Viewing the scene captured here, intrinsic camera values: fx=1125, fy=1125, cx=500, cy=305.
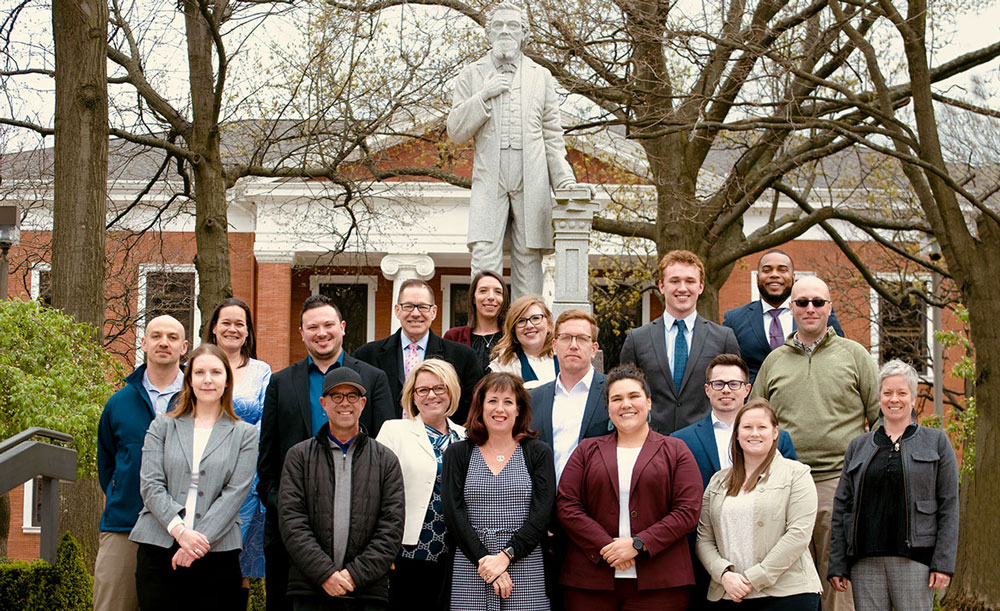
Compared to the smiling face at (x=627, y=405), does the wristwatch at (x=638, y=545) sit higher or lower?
lower

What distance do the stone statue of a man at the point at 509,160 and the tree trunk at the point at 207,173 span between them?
19.9ft

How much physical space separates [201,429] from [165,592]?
868mm

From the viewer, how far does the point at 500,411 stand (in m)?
5.85

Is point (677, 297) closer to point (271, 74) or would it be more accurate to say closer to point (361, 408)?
point (361, 408)

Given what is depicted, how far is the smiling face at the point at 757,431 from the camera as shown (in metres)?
5.82

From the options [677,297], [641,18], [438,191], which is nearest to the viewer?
[677,297]

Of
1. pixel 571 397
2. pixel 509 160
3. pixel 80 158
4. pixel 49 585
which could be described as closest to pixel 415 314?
pixel 571 397

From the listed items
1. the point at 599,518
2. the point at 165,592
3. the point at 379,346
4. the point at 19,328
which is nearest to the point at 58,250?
the point at 19,328

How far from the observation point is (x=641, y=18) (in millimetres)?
13148

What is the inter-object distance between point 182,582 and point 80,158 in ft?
22.2

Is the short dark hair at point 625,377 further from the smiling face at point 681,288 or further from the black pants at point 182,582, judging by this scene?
the black pants at point 182,582

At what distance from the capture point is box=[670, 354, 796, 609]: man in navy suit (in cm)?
620

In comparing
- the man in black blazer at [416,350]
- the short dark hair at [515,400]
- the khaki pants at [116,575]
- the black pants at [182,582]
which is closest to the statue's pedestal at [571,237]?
the man in black blazer at [416,350]

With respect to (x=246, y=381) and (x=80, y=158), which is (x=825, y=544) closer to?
(x=246, y=381)
